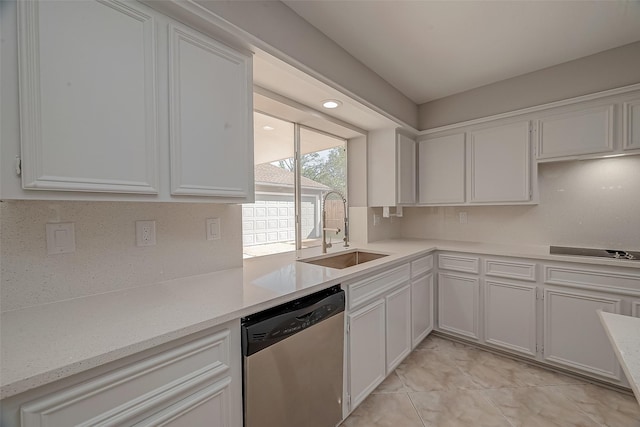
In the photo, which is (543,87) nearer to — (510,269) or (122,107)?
(510,269)

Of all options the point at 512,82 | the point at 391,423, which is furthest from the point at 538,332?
the point at 512,82

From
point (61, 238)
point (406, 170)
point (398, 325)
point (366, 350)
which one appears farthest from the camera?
point (406, 170)

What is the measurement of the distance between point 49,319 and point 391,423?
6.08 ft

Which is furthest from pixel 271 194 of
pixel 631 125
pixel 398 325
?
pixel 631 125

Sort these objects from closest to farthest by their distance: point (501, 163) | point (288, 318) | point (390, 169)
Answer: point (288, 318) → point (501, 163) → point (390, 169)

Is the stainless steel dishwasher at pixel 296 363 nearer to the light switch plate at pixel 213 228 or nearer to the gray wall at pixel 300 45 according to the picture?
the light switch plate at pixel 213 228

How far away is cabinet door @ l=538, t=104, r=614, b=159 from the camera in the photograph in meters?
2.07

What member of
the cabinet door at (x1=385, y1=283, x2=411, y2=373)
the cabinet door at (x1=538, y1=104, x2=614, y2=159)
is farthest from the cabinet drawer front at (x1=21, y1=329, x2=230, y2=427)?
the cabinet door at (x1=538, y1=104, x2=614, y2=159)

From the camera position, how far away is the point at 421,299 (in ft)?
8.11

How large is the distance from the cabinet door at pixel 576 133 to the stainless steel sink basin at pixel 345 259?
→ 1.76m

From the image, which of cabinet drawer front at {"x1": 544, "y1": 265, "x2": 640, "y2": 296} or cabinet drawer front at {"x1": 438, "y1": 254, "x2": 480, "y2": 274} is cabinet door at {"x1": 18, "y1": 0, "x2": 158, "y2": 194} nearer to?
cabinet drawer front at {"x1": 438, "y1": 254, "x2": 480, "y2": 274}

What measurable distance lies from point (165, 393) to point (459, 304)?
2.54 m

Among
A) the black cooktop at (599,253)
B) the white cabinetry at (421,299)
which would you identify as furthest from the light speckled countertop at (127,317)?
the black cooktop at (599,253)

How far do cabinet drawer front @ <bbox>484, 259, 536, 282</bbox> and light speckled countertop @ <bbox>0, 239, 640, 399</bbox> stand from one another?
1463 mm
